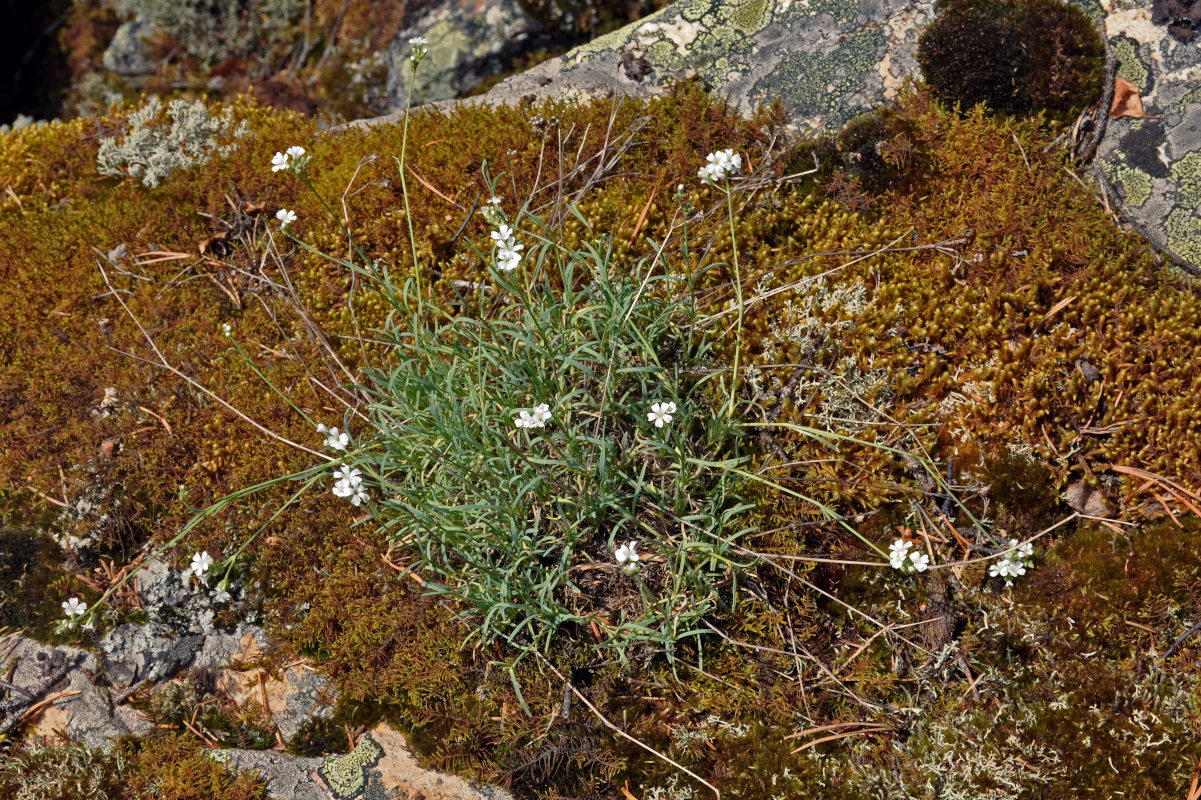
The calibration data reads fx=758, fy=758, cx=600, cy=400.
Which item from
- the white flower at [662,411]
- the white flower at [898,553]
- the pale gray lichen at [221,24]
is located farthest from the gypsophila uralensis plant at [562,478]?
the pale gray lichen at [221,24]

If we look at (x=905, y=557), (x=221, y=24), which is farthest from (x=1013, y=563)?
(x=221, y=24)

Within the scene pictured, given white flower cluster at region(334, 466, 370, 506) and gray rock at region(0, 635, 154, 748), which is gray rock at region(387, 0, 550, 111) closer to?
white flower cluster at region(334, 466, 370, 506)

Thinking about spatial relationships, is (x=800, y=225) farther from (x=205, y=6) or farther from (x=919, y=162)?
(x=205, y=6)

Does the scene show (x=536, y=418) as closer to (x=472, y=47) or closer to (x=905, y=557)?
(x=905, y=557)

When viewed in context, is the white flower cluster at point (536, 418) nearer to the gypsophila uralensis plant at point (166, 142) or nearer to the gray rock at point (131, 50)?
the gypsophila uralensis plant at point (166, 142)

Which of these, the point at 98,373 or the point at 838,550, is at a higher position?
the point at 98,373

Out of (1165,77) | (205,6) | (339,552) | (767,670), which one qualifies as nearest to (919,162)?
(1165,77)

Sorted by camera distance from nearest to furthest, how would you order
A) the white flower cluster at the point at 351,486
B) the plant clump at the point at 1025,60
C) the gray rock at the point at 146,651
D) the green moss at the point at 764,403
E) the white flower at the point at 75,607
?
1. the white flower cluster at the point at 351,486
2. the green moss at the point at 764,403
3. the white flower at the point at 75,607
4. the gray rock at the point at 146,651
5. the plant clump at the point at 1025,60

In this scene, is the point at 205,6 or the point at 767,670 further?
the point at 205,6
